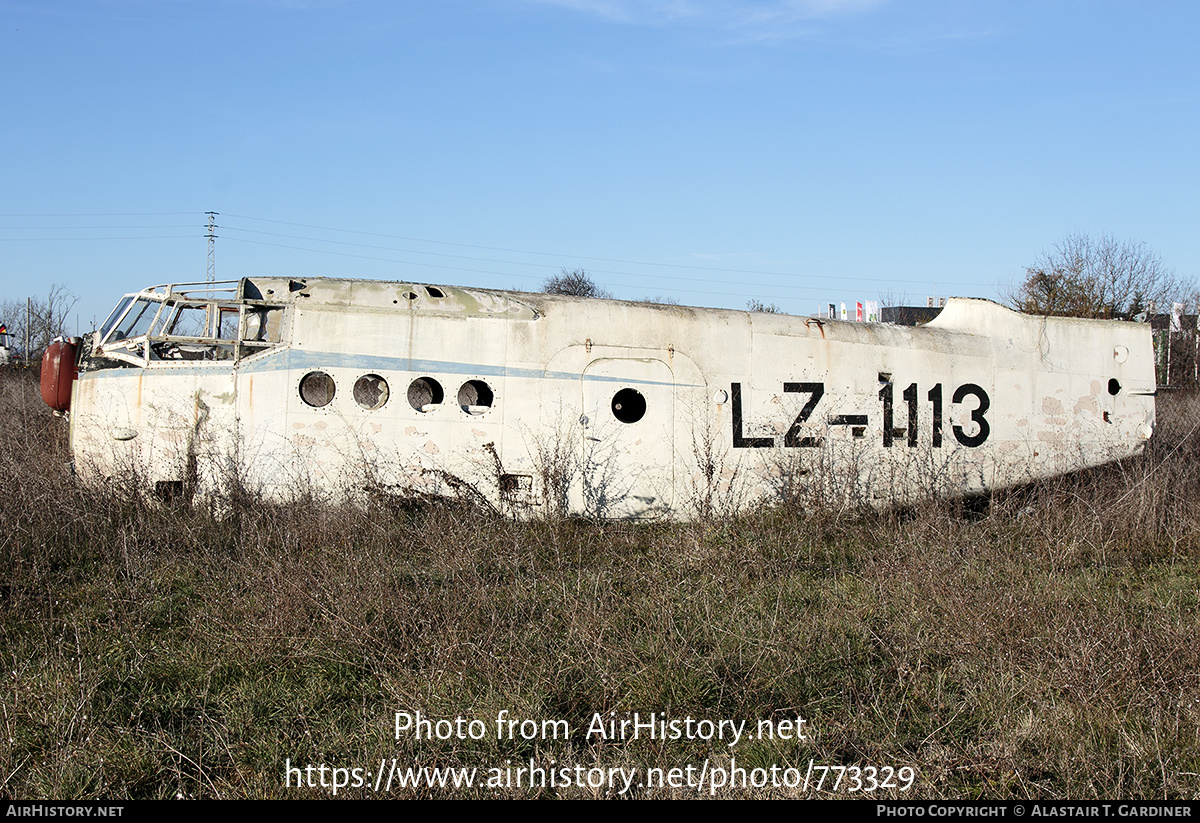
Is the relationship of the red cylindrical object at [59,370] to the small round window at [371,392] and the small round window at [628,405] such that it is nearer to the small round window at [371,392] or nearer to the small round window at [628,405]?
the small round window at [371,392]

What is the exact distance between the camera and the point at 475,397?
8.18m

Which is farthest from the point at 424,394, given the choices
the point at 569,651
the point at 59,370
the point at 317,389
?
the point at 569,651

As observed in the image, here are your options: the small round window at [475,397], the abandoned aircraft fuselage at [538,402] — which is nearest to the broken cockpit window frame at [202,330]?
the abandoned aircraft fuselage at [538,402]

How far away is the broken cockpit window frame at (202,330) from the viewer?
25.6 feet

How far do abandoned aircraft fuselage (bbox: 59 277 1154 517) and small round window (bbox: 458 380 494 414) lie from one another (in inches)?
0.7

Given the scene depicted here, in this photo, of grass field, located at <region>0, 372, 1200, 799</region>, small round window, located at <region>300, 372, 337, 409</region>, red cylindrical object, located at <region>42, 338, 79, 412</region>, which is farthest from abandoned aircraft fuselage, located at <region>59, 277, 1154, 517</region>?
grass field, located at <region>0, 372, 1200, 799</region>

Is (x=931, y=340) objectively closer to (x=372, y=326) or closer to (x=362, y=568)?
(x=372, y=326)

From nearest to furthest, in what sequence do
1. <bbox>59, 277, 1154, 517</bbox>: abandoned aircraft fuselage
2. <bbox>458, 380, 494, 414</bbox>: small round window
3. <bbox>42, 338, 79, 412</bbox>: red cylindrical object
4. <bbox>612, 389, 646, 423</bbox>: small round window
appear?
<bbox>59, 277, 1154, 517</bbox>: abandoned aircraft fuselage → <bbox>458, 380, 494, 414</bbox>: small round window → <bbox>42, 338, 79, 412</bbox>: red cylindrical object → <bbox>612, 389, 646, 423</bbox>: small round window

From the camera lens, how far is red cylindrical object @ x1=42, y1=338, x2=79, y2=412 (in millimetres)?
8320

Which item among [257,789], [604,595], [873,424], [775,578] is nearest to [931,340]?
[873,424]

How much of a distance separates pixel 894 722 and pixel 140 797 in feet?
11.3

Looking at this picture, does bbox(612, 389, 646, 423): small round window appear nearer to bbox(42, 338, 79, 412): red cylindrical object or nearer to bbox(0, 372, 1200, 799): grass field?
bbox(0, 372, 1200, 799): grass field

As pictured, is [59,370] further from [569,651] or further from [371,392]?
[569,651]

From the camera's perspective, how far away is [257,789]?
3441mm
